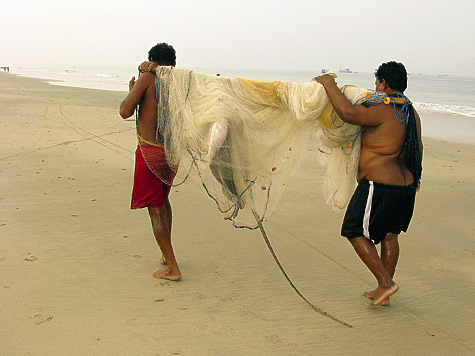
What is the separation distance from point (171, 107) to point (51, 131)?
762 centimetres

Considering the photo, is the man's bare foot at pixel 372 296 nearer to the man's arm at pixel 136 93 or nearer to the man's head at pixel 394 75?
the man's head at pixel 394 75

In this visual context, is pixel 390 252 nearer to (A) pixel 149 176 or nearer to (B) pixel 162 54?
(A) pixel 149 176

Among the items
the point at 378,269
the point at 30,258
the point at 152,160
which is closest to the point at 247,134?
the point at 152,160

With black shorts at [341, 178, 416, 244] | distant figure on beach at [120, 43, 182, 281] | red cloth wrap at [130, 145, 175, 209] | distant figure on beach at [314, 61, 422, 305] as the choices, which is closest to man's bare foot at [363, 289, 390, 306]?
distant figure on beach at [314, 61, 422, 305]

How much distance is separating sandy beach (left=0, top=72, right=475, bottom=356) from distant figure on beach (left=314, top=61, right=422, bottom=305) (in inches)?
17.2

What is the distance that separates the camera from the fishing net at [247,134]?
319 centimetres

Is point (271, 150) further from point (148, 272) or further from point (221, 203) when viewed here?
point (148, 272)

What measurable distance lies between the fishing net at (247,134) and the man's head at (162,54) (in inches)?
8.5

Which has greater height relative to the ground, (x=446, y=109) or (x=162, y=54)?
(x=446, y=109)

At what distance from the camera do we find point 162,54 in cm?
345

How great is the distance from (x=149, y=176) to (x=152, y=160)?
0.44 feet

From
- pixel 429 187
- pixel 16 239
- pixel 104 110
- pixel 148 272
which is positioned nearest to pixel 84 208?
pixel 16 239

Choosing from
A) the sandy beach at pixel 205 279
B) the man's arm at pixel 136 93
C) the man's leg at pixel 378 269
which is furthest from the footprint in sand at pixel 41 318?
the man's leg at pixel 378 269

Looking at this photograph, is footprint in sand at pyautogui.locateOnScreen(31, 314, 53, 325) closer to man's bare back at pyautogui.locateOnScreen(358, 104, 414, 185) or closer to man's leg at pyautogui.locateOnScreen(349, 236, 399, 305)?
man's leg at pyautogui.locateOnScreen(349, 236, 399, 305)
